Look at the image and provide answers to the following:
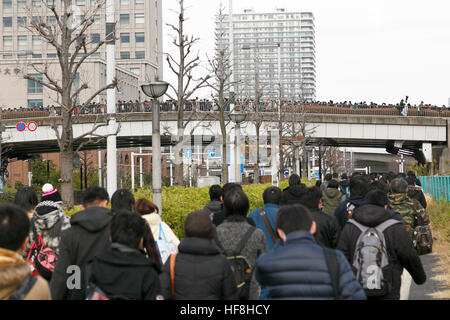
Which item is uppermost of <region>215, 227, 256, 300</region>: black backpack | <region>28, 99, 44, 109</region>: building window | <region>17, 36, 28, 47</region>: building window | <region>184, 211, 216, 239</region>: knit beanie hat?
<region>17, 36, 28, 47</region>: building window

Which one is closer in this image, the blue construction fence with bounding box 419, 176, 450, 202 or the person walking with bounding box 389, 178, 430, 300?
the person walking with bounding box 389, 178, 430, 300

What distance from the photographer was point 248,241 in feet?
21.0

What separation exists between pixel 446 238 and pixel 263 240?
11.5 metres

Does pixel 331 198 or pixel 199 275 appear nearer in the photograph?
pixel 199 275

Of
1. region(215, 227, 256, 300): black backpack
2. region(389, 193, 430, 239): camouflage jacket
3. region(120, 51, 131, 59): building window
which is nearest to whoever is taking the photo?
region(215, 227, 256, 300): black backpack

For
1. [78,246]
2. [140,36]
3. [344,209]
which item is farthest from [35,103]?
[78,246]

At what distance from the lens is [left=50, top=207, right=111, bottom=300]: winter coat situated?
6.09 metres

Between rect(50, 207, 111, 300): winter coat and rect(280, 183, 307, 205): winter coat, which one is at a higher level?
rect(280, 183, 307, 205): winter coat

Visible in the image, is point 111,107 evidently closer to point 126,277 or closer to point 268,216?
point 268,216

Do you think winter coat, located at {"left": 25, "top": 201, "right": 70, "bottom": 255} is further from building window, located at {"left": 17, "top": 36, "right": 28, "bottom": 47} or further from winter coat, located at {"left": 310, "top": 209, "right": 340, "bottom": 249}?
building window, located at {"left": 17, "top": 36, "right": 28, "bottom": 47}

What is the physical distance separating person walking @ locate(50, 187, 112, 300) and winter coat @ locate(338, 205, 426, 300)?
2258 mm

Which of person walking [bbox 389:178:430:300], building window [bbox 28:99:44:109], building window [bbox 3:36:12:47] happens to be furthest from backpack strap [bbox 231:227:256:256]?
building window [bbox 3:36:12:47]

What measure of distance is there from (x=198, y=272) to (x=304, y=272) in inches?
37.5
